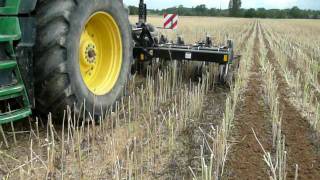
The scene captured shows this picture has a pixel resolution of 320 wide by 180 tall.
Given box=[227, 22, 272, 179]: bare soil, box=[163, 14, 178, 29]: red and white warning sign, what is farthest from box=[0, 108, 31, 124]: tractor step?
box=[163, 14, 178, 29]: red and white warning sign

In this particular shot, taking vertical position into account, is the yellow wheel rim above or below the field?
above

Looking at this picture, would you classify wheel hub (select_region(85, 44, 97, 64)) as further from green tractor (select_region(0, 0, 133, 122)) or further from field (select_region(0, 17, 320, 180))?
field (select_region(0, 17, 320, 180))

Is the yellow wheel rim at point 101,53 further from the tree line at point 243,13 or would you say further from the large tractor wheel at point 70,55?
the tree line at point 243,13

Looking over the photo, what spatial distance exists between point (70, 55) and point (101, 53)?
1.05 m

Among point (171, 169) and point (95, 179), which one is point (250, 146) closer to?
point (171, 169)

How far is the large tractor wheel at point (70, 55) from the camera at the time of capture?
337 cm

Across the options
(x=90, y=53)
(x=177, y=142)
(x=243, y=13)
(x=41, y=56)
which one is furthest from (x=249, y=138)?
(x=243, y=13)

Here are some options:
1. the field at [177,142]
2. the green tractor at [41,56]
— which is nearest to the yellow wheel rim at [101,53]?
the field at [177,142]

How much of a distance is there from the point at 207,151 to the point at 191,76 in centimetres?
315

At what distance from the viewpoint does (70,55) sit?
3.48 meters

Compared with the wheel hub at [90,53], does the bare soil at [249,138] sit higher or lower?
lower

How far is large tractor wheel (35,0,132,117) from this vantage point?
11.0ft

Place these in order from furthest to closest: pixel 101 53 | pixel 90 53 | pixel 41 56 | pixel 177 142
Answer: pixel 101 53 → pixel 90 53 → pixel 177 142 → pixel 41 56

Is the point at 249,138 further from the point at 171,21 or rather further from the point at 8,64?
the point at 171,21
